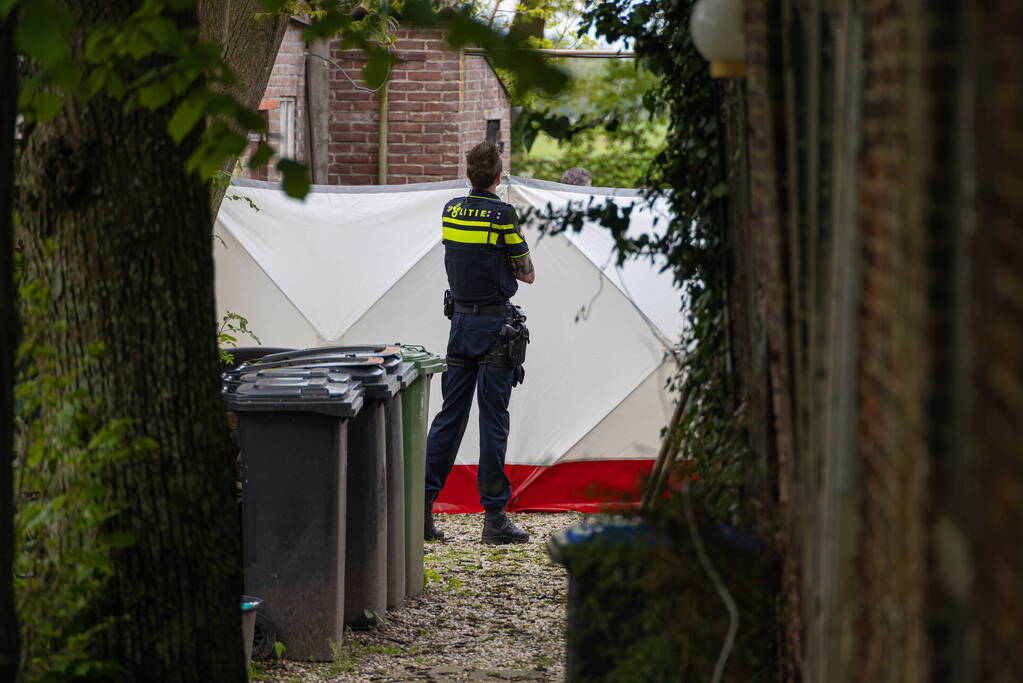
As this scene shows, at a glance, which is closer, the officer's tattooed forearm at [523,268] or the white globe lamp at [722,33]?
the white globe lamp at [722,33]

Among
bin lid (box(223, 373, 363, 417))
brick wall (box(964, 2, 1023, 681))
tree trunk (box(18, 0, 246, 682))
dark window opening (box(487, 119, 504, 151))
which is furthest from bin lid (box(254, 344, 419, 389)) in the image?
dark window opening (box(487, 119, 504, 151))

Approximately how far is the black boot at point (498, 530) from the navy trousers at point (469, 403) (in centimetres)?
21

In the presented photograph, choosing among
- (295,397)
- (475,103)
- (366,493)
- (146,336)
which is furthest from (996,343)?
(475,103)

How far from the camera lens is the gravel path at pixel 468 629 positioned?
5398 mm

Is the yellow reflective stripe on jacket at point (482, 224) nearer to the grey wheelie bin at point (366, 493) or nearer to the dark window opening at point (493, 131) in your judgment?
the grey wheelie bin at point (366, 493)

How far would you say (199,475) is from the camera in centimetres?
361

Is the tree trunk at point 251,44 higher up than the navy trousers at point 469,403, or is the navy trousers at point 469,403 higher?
the tree trunk at point 251,44

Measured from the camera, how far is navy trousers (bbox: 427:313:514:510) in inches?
297

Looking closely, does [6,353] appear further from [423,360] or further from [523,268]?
[523,268]

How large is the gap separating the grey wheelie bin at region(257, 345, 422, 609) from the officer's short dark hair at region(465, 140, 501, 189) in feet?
4.77

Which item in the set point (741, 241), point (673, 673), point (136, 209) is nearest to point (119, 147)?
point (136, 209)

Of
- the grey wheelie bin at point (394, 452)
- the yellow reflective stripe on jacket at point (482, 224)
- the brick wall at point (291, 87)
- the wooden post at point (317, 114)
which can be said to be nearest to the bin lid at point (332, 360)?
the grey wheelie bin at point (394, 452)

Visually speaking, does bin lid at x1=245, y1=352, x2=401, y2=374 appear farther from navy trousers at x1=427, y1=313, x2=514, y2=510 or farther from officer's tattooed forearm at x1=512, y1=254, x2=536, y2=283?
officer's tattooed forearm at x1=512, y1=254, x2=536, y2=283

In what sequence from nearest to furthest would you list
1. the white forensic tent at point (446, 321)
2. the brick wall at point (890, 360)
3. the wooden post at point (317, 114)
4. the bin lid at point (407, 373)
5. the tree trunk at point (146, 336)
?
the brick wall at point (890, 360)
the tree trunk at point (146, 336)
the bin lid at point (407, 373)
the white forensic tent at point (446, 321)
the wooden post at point (317, 114)
